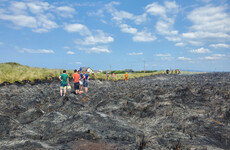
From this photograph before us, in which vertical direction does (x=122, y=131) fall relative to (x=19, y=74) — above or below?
below

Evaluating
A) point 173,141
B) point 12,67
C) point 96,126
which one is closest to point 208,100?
point 173,141

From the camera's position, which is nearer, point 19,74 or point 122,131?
point 122,131

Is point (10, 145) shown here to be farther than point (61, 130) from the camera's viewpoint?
No

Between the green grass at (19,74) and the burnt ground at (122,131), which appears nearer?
the burnt ground at (122,131)

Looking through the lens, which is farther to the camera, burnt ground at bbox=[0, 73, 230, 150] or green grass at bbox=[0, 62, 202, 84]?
green grass at bbox=[0, 62, 202, 84]

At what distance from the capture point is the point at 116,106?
12.7 m

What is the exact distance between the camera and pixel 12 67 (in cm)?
4072

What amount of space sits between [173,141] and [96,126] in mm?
3385

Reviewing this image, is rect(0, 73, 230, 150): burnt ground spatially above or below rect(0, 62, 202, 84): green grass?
below

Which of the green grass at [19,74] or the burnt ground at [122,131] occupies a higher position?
the green grass at [19,74]

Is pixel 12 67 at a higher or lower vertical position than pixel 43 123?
higher

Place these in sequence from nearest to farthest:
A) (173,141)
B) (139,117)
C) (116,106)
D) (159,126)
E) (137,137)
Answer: (173,141)
(137,137)
(159,126)
(139,117)
(116,106)

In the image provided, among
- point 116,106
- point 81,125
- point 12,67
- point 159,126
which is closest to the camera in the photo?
point 81,125

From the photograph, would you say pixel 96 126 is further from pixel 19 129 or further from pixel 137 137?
pixel 19 129
